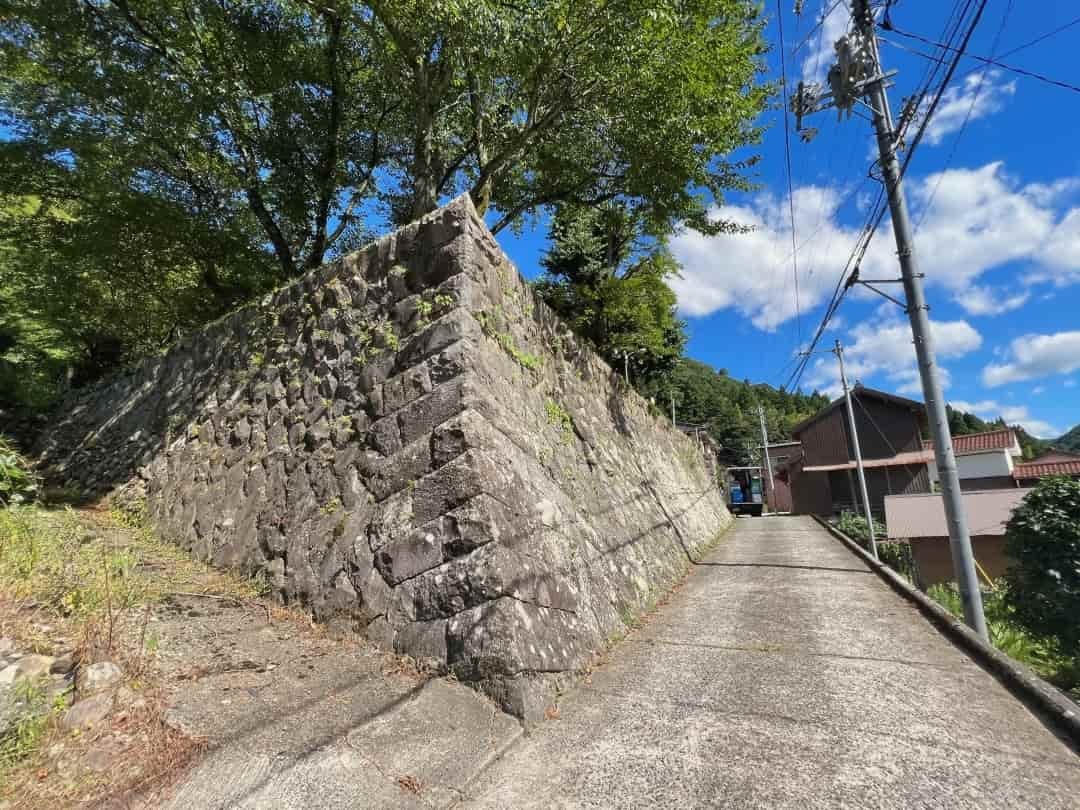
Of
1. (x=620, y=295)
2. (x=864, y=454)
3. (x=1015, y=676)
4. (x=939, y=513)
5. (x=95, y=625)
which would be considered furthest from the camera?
(x=864, y=454)

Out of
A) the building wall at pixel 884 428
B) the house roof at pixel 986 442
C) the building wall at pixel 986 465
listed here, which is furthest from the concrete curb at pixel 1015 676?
the house roof at pixel 986 442

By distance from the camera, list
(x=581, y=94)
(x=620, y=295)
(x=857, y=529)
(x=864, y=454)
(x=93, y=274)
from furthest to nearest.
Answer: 1. (x=864, y=454)
2. (x=857, y=529)
3. (x=620, y=295)
4. (x=93, y=274)
5. (x=581, y=94)

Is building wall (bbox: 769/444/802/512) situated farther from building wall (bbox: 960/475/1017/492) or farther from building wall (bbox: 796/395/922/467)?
building wall (bbox: 960/475/1017/492)

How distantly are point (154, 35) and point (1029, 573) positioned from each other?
1553cm

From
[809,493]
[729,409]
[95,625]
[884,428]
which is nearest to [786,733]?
[95,625]

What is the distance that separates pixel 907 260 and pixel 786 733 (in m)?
6.00

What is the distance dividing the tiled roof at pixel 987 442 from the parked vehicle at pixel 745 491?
9.55m

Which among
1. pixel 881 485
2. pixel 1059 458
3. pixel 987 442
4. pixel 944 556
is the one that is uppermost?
pixel 987 442

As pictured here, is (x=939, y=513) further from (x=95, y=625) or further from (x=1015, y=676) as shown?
(x=95, y=625)

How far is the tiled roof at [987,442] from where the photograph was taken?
93.6 ft

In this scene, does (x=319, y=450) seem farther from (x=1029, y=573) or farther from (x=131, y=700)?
(x=1029, y=573)

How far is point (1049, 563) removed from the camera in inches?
277

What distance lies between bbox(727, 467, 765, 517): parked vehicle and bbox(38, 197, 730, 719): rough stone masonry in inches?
901

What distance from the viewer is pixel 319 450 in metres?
4.46
